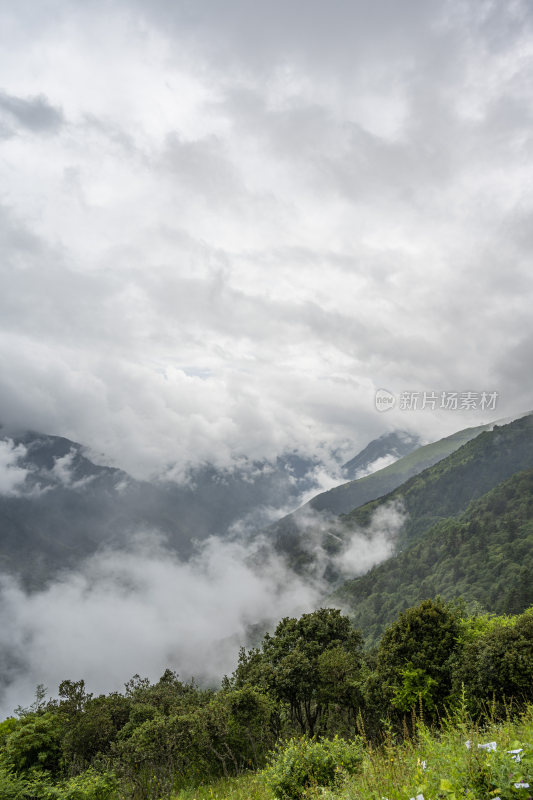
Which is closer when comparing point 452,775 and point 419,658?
point 452,775

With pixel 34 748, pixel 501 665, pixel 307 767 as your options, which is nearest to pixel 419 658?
pixel 501 665

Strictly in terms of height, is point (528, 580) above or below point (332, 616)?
below

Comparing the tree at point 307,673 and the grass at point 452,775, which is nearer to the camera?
the grass at point 452,775

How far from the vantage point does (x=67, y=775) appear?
25.5 m

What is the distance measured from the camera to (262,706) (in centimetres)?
2767

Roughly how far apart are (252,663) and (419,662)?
17.9 meters

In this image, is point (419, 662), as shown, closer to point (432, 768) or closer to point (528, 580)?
point (432, 768)

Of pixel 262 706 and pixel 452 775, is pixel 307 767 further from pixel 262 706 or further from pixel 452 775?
pixel 262 706

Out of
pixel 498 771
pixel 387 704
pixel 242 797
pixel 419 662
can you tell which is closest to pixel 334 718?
pixel 387 704

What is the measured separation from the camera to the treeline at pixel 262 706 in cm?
2312

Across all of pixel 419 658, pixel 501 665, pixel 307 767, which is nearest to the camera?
pixel 307 767

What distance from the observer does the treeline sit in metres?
23.1

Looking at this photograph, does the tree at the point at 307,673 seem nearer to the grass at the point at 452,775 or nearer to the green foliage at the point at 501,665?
the green foliage at the point at 501,665

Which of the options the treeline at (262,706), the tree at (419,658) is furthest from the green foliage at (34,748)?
the tree at (419,658)
